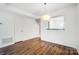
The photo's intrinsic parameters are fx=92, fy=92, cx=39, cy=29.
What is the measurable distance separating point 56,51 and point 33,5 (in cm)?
90

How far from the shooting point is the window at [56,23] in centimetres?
158

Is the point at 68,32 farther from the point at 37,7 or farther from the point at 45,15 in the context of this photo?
the point at 37,7

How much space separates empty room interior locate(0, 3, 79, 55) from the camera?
61.0 inches

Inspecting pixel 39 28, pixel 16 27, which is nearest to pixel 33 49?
pixel 39 28

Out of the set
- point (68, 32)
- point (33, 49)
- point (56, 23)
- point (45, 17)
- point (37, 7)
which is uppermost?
point (37, 7)

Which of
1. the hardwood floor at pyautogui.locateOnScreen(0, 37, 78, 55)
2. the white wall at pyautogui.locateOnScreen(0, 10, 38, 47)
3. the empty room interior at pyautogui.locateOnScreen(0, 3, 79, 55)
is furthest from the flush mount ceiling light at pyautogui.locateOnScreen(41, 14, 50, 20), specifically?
the hardwood floor at pyautogui.locateOnScreen(0, 37, 78, 55)

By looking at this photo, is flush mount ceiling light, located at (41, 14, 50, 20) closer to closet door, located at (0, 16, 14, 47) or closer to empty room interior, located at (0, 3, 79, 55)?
empty room interior, located at (0, 3, 79, 55)

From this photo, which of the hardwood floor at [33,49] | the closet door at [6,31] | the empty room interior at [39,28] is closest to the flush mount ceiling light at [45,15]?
the empty room interior at [39,28]

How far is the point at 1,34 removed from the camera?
5.20ft

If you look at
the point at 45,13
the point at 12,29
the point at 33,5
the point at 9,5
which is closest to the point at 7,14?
the point at 9,5

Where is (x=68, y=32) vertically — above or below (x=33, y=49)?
above

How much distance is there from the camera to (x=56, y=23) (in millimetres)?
1617

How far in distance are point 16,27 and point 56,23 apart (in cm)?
71

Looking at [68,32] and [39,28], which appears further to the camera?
[39,28]
